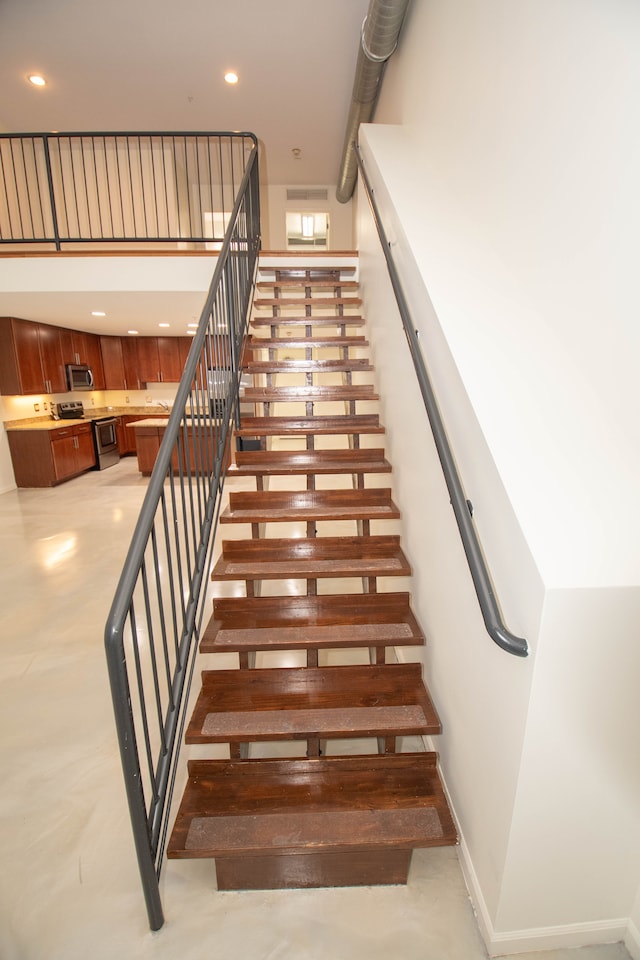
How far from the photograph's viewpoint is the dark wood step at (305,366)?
2963 mm

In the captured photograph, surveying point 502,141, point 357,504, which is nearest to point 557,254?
point 502,141

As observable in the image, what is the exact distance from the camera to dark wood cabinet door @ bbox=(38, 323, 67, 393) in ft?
21.4

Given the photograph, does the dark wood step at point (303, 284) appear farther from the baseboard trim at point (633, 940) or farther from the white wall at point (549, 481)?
the baseboard trim at point (633, 940)

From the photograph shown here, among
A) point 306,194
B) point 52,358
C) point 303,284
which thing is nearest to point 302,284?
point 303,284

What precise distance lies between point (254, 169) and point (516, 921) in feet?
16.8

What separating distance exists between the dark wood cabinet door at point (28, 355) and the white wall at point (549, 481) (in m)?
6.38

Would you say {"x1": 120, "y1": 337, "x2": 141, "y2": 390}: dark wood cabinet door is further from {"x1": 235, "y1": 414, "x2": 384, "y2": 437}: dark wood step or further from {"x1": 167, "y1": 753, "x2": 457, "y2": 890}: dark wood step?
{"x1": 167, "y1": 753, "x2": 457, "y2": 890}: dark wood step

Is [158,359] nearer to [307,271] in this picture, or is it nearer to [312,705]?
[307,271]

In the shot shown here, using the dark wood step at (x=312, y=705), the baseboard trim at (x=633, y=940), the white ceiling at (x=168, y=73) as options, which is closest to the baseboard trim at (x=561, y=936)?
the baseboard trim at (x=633, y=940)

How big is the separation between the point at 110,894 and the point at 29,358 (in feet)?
22.2

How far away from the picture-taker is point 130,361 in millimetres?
8562

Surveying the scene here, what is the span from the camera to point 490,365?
1320mm

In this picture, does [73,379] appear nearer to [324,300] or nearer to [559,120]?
[324,300]

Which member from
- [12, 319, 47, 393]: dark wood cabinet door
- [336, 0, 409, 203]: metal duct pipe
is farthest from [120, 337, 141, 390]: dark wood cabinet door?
[336, 0, 409, 203]: metal duct pipe
